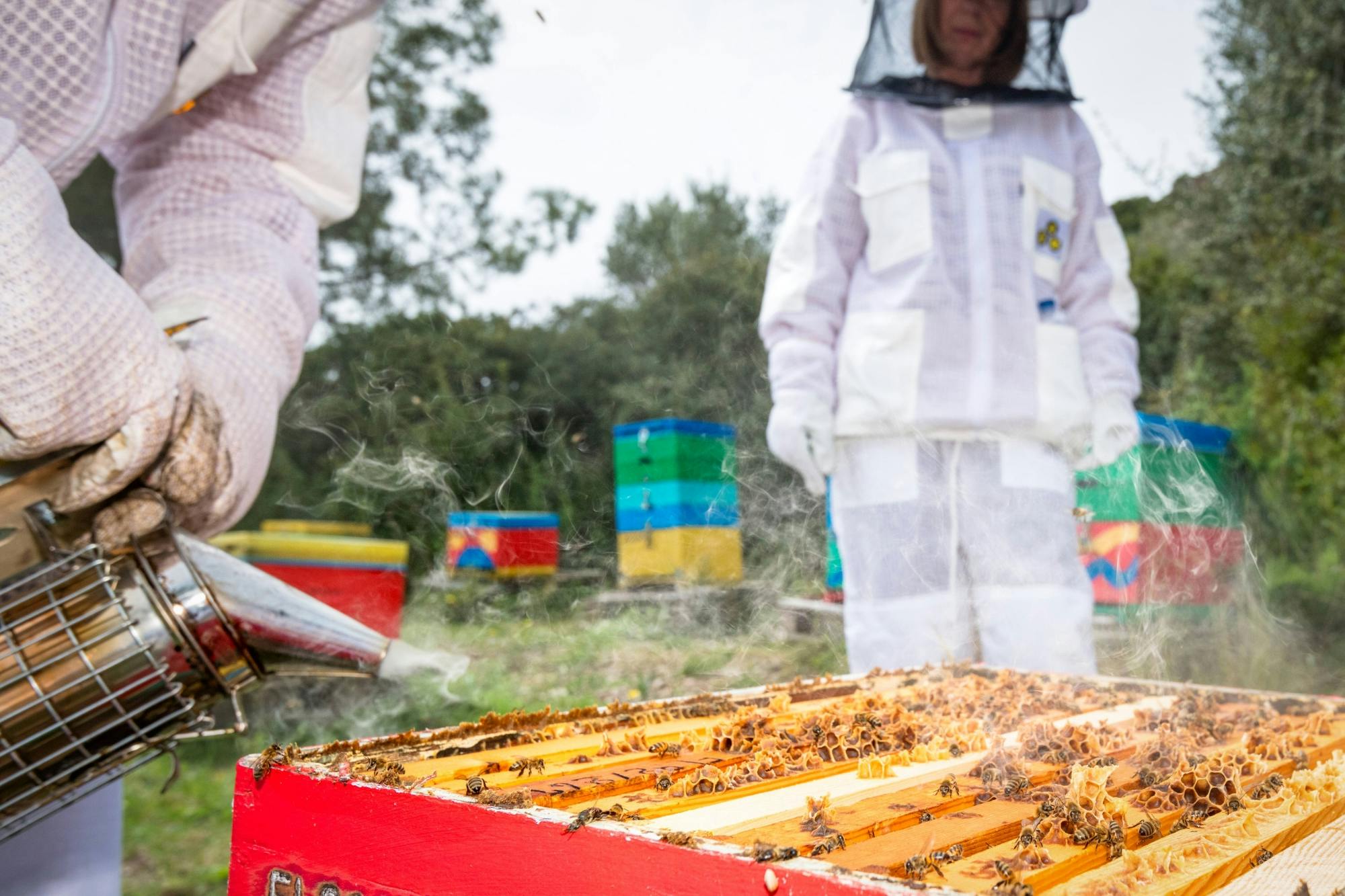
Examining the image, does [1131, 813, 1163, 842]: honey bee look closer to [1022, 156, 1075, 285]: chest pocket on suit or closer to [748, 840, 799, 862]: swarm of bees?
[748, 840, 799, 862]: swarm of bees

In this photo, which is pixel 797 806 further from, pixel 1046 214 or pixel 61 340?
pixel 1046 214

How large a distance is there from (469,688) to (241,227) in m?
3.02

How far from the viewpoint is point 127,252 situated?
6.30 feet

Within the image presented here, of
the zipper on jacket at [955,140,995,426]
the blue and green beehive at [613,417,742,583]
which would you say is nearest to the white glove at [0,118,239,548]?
the blue and green beehive at [613,417,742,583]

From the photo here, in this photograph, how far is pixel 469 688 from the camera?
4.45 meters

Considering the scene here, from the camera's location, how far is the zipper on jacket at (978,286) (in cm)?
301

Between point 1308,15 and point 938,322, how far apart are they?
6.48 meters

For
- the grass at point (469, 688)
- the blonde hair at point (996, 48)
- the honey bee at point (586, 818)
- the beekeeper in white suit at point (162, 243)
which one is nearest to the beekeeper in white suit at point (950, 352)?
the blonde hair at point (996, 48)

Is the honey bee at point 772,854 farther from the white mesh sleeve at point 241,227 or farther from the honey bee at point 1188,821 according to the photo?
the white mesh sleeve at point 241,227

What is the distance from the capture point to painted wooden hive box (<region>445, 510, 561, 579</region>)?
3.35 metres

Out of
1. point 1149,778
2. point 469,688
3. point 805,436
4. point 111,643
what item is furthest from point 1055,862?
point 469,688

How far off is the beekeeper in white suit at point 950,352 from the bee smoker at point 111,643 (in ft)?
6.39

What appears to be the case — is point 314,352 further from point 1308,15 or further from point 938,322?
point 1308,15

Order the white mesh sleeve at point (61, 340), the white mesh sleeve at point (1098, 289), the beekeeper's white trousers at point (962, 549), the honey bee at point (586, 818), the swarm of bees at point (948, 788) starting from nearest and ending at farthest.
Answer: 1. the honey bee at point (586, 818)
2. the swarm of bees at point (948, 788)
3. the white mesh sleeve at point (61, 340)
4. the beekeeper's white trousers at point (962, 549)
5. the white mesh sleeve at point (1098, 289)
